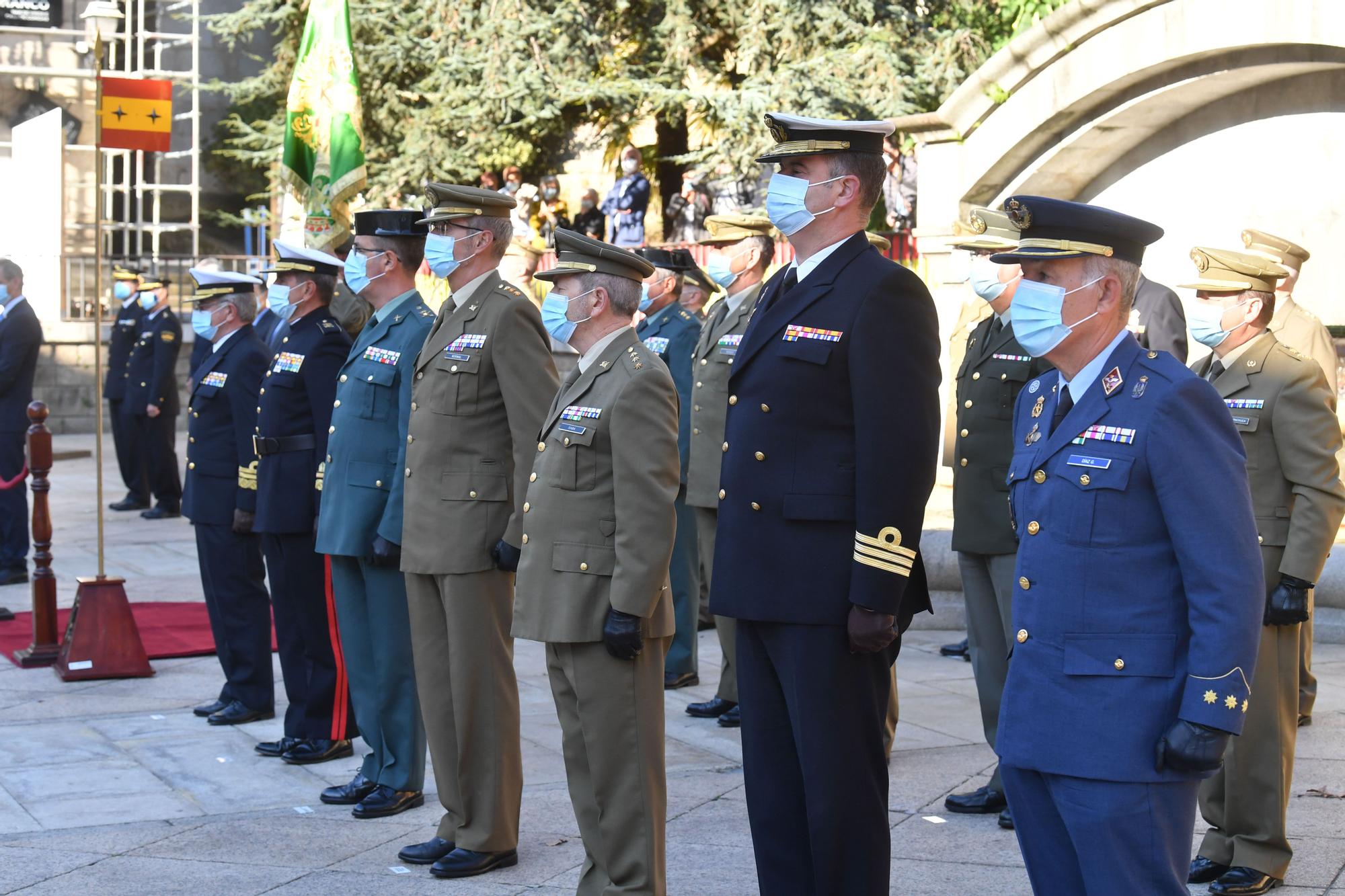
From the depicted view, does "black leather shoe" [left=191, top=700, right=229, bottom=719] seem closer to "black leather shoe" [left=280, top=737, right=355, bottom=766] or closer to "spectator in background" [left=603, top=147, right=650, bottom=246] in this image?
"black leather shoe" [left=280, top=737, right=355, bottom=766]

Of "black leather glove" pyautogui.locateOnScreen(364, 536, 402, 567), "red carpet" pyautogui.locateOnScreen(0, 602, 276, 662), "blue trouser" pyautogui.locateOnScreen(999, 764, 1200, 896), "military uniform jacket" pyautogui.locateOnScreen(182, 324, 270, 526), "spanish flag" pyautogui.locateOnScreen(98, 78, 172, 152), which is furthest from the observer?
"spanish flag" pyautogui.locateOnScreen(98, 78, 172, 152)

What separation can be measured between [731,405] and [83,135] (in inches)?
935

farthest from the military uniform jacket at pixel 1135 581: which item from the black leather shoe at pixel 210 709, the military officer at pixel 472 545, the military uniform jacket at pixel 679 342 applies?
the military uniform jacket at pixel 679 342

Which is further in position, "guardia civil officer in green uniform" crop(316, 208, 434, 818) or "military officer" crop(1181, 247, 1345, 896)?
"guardia civil officer in green uniform" crop(316, 208, 434, 818)

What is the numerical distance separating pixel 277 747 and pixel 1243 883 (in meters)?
3.76

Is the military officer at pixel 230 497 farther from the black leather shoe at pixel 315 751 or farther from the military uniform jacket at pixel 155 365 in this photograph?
the military uniform jacket at pixel 155 365

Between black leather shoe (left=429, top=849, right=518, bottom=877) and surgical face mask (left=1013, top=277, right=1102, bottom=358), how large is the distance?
8.77ft

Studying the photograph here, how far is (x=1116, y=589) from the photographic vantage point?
3.07 meters

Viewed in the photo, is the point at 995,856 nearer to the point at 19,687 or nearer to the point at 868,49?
the point at 19,687

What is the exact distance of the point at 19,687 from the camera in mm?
7820

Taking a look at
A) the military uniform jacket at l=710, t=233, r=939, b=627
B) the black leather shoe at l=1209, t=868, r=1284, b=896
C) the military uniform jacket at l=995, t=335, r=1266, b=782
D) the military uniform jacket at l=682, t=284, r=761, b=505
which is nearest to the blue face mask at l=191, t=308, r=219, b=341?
the military uniform jacket at l=682, t=284, r=761, b=505

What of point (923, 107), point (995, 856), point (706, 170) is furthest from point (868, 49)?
point (995, 856)

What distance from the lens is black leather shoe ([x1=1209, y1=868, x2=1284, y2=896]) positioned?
4633 mm

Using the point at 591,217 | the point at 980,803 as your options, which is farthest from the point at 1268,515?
the point at 591,217
